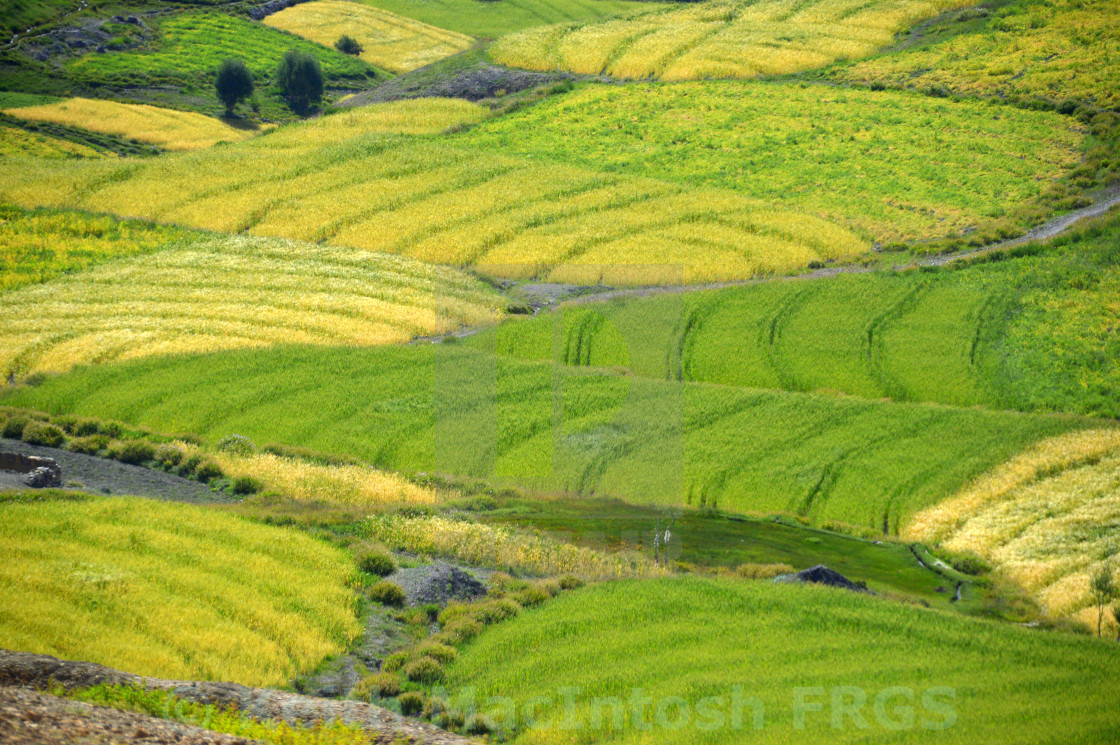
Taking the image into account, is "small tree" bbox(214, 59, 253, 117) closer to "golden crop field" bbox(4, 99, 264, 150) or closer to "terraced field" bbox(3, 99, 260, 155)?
"terraced field" bbox(3, 99, 260, 155)

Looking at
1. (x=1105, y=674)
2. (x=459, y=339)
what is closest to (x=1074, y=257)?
(x=459, y=339)

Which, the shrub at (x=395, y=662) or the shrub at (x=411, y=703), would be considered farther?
the shrub at (x=395, y=662)

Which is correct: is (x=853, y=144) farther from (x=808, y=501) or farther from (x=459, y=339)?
(x=808, y=501)

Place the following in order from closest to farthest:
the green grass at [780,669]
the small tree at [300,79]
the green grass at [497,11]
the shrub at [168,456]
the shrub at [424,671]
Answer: the green grass at [780,669] < the shrub at [424,671] < the shrub at [168,456] < the small tree at [300,79] < the green grass at [497,11]

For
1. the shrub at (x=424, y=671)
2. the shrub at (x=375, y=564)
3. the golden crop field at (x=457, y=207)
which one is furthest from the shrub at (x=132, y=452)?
the golden crop field at (x=457, y=207)

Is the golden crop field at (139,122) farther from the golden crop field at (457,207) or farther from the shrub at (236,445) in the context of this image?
the shrub at (236,445)

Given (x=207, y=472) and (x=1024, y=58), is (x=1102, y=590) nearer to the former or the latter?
(x=207, y=472)
